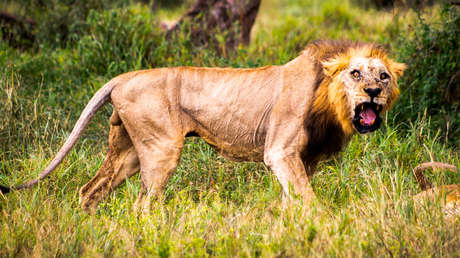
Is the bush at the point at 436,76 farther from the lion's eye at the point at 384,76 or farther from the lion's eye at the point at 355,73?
the lion's eye at the point at 355,73

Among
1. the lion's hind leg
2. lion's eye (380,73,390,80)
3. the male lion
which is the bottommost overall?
the lion's hind leg

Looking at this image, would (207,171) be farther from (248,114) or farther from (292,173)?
(292,173)

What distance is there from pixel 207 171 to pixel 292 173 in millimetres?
1319

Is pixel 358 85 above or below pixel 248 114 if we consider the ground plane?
Result: above

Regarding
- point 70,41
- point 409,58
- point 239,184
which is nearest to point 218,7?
point 70,41

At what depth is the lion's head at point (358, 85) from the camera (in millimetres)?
3914

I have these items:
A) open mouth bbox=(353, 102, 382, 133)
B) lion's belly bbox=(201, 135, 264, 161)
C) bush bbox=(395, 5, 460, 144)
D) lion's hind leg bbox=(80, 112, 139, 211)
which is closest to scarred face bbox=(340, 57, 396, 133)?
open mouth bbox=(353, 102, 382, 133)

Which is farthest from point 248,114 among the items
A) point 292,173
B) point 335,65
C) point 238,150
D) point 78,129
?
Answer: point 78,129

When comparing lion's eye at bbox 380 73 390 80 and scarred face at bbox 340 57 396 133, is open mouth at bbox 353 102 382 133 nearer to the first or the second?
scarred face at bbox 340 57 396 133

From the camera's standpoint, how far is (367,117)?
13.0ft

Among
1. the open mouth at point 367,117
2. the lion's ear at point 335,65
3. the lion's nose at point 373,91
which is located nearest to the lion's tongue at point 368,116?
the open mouth at point 367,117

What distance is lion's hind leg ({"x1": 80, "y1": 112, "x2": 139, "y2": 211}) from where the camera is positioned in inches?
181

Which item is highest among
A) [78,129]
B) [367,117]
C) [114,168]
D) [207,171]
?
[367,117]

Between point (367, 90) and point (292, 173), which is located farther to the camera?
point (292, 173)
